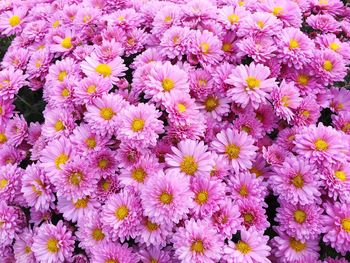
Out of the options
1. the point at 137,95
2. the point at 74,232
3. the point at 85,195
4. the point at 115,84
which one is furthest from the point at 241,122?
the point at 74,232

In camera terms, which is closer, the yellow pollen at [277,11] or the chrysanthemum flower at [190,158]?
the chrysanthemum flower at [190,158]

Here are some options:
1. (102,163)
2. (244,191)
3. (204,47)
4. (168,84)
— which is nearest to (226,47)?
(204,47)

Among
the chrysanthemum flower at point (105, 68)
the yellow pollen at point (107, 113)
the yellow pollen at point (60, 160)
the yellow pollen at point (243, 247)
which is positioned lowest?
the yellow pollen at point (243, 247)

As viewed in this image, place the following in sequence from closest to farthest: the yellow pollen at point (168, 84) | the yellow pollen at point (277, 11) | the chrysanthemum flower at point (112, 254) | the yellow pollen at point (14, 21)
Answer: the chrysanthemum flower at point (112, 254) → the yellow pollen at point (168, 84) → the yellow pollen at point (277, 11) → the yellow pollen at point (14, 21)

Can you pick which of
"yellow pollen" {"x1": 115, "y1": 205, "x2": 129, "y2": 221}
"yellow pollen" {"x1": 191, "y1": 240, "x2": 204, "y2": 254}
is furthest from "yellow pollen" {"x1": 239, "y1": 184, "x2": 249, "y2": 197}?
"yellow pollen" {"x1": 115, "y1": 205, "x2": 129, "y2": 221}

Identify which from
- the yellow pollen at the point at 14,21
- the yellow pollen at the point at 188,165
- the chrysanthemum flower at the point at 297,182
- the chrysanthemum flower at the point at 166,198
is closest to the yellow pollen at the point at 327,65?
the chrysanthemum flower at the point at 297,182

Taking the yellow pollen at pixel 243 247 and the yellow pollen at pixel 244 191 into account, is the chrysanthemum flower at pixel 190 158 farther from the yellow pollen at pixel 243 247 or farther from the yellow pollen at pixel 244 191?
the yellow pollen at pixel 243 247
